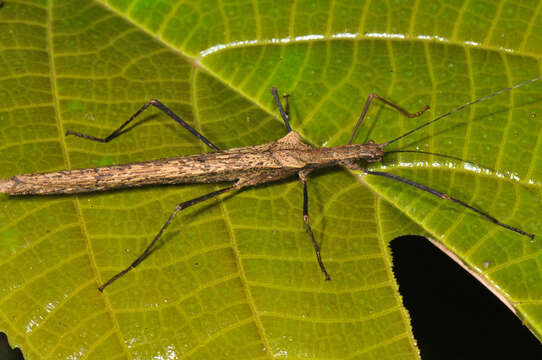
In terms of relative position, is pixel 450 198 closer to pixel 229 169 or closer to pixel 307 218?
pixel 307 218

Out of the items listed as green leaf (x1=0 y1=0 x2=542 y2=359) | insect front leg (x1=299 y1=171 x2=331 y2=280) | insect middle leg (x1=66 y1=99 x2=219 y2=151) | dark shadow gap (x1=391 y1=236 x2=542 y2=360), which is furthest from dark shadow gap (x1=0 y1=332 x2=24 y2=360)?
dark shadow gap (x1=391 y1=236 x2=542 y2=360)

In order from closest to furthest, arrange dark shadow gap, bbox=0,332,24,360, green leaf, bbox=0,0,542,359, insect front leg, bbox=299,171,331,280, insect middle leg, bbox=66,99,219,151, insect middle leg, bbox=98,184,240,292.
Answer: green leaf, bbox=0,0,542,359 → insect middle leg, bbox=98,184,240,292 → insect front leg, bbox=299,171,331,280 → insect middle leg, bbox=66,99,219,151 → dark shadow gap, bbox=0,332,24,360

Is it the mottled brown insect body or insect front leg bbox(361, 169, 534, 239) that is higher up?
the mottled brown insect body

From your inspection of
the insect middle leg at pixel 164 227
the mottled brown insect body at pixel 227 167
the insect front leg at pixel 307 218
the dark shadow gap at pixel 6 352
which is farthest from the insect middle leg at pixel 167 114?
the dark shadow gap at pixel 6 352

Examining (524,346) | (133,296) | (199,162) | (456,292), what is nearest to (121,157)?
(199,162)

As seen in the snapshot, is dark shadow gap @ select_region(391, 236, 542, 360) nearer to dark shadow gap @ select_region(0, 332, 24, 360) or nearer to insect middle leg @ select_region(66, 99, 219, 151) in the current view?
insect middle leg @ select_region(66, 99, 219, 151)

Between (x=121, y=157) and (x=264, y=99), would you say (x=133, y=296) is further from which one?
(x=264, y=99)

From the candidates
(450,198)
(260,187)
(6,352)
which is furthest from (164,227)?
(450,198)
